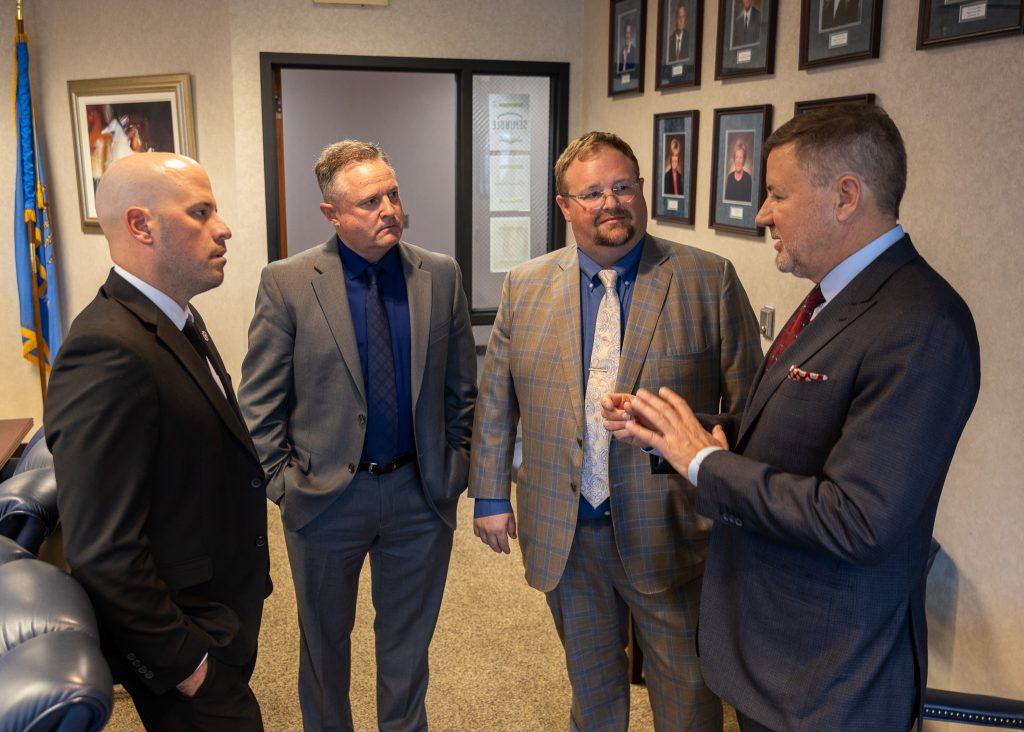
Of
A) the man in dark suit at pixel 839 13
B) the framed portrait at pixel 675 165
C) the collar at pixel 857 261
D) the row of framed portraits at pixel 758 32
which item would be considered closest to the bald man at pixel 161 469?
the collar at pixel 857 261

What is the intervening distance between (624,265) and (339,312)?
2.38 feet

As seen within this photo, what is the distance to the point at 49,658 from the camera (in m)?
1.33

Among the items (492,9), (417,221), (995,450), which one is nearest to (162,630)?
(995,450)

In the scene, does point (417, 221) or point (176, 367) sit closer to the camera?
point (176, 367)

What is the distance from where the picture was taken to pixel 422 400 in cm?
235

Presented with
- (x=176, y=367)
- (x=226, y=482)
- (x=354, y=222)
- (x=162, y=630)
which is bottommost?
(x=162, y=630)

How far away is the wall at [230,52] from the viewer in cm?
470

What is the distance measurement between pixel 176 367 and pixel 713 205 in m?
2.51

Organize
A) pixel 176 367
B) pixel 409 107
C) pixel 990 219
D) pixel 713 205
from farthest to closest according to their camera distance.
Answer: pixel 409 107
pixel 713 205
pixel 990 219
pixel 176 367

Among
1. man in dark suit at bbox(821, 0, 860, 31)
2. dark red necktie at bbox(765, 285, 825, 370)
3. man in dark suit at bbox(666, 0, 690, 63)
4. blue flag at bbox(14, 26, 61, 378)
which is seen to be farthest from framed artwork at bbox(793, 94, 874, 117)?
blue flag at bbox(14, 26, 61, 378)

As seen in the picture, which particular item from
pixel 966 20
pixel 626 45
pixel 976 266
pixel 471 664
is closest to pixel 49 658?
pixel 471 664

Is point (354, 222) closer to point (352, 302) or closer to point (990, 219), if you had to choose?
point (352, 302)

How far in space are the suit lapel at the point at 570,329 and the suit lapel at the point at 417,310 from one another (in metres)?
0.37

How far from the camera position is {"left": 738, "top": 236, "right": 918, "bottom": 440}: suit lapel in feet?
4.92
